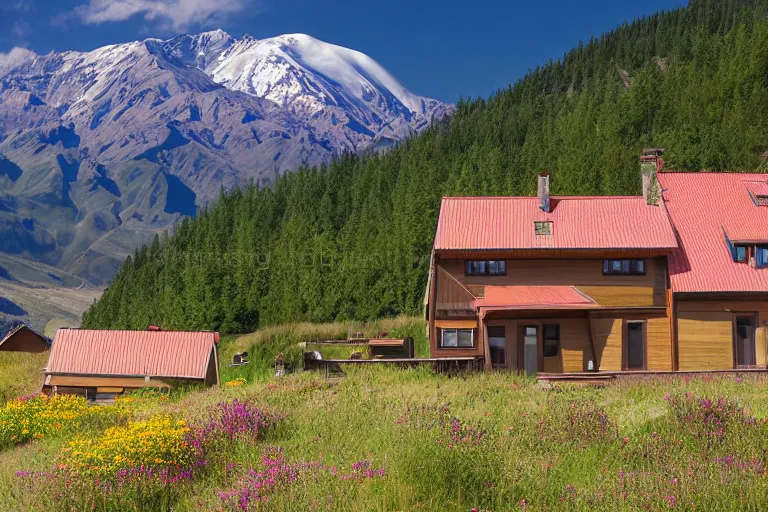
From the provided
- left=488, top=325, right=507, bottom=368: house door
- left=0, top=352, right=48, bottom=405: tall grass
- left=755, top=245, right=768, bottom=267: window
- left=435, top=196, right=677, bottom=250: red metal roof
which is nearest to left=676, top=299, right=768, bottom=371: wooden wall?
left=755, top=245, right=768, bottom=267: window

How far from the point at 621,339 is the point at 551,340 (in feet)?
9.79

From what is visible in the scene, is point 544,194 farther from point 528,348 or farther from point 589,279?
point 528,348

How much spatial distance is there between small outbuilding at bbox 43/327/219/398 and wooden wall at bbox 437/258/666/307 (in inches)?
428

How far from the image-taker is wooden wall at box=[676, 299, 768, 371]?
32.9 meters

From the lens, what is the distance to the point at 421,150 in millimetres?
128750

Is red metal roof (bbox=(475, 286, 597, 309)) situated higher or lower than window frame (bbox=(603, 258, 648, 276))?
lower

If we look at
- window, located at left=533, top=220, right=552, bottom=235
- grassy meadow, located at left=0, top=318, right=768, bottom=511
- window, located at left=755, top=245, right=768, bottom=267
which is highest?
window, located at left=533, top=220, right=552, bottom=235

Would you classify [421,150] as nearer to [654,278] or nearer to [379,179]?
[379,179]

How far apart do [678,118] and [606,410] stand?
8746cm

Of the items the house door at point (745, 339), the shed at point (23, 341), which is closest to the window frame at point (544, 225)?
the house door at point (745, 339)

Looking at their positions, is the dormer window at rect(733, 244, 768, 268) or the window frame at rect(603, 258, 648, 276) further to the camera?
the window frame at rect(603, 258, 648, 276)

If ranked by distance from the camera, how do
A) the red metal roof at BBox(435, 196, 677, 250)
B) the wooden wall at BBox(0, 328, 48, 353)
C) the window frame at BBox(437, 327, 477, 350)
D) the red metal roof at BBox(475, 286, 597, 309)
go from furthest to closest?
the wooden wall at BBox(0, 328, 48, 353), the window frame at BBox(437, 327, 477, 350), the red metal roof at BBox(435, 196, 677, 250), the red metal roof at BBox(475, 286, 597, 309)

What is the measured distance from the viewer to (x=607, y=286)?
3388 centimetres

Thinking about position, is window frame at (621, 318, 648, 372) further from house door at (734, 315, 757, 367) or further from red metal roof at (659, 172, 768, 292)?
house door at (734, 315, 757, 367)
